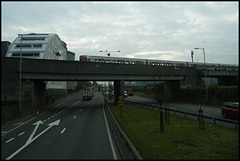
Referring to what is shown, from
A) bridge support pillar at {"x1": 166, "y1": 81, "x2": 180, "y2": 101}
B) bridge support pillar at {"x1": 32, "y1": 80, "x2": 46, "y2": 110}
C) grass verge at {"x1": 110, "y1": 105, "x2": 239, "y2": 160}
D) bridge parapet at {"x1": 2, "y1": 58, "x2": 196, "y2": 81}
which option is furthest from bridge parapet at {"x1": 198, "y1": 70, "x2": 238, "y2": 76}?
bridge support pillar at {"x1": 32, "y1": 80, "x2": 46, "y2": 110}

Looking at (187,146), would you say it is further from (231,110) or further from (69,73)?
(69,73)

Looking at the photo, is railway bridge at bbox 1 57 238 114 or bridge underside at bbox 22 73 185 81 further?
bridge underside at bbox 22 73 185 81

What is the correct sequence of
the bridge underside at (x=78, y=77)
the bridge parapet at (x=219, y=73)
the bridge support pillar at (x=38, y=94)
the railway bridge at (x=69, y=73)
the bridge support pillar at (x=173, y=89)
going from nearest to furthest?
the railway bridge at (x=69, y=73)
the bridge underside at (x=78, y=77)
the bridge support pillar at (x=38, y=94)
the bridge parapet at (x=219, y=73)
the bridge support pillar at (x=173, y=89)

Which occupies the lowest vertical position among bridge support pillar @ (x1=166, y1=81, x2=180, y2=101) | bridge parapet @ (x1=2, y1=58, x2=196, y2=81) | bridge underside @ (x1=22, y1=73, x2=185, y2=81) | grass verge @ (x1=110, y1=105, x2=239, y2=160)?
grass verge @ (x1=110, y1=105, x2=239, y2=160)

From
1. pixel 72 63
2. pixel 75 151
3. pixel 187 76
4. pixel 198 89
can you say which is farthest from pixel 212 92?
pixel 75 151

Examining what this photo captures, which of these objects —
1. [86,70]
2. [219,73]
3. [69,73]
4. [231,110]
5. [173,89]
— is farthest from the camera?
[173,89]

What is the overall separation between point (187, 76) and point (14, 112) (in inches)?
1404

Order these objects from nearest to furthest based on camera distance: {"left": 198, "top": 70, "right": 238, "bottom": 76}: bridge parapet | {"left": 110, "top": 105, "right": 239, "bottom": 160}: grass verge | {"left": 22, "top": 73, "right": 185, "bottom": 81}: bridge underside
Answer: {"left": 110, "top": 105, "right": 239, "bottom": 160}: grass verge, {"left": 22, "top": 73, "right": 185, "bottom": 81}: bridge underside, {"left": 198, "top": 70, "right": 238, "bottom": 76}: bridge parapet

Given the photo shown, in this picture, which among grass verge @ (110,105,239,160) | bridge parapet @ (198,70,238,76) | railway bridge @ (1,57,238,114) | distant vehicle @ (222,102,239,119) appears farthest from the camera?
bridge parapet @ (198,70,238,76)

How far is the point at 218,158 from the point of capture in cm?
659

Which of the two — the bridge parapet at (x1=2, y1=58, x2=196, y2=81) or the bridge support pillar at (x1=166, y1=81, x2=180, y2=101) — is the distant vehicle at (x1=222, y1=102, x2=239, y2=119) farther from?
the bridge support pillar at (x1=166, y1=81, x2=180, y2=101)

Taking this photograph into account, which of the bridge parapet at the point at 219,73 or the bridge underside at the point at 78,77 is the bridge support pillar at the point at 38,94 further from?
the bridge parapet at the point at 219,73

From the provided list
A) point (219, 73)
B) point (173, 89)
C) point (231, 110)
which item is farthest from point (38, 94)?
point (219, 73)

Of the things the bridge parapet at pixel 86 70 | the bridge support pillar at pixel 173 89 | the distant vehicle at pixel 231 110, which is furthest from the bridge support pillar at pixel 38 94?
A: the bridge support pillar at pixel 173 89
